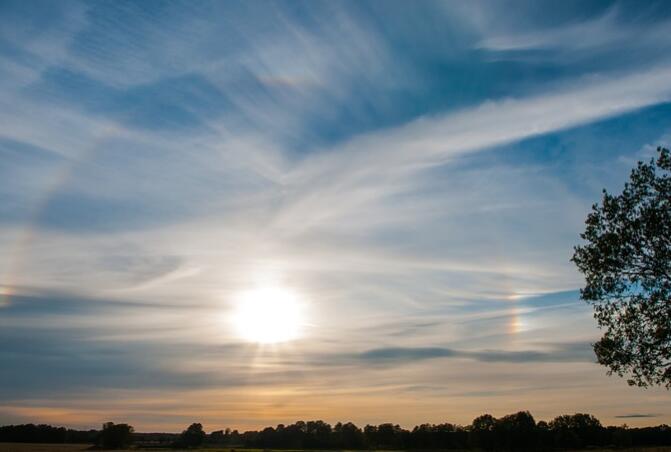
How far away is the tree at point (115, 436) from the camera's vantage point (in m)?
177

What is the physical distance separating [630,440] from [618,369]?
19047cm

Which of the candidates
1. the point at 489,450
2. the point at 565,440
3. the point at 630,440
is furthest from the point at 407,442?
the point at 630,440

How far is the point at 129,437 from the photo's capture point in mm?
186125

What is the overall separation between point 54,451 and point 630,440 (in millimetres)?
177631

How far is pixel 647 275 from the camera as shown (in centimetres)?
3416

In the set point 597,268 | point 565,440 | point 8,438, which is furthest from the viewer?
point 8,438

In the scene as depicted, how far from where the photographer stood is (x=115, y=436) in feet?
591

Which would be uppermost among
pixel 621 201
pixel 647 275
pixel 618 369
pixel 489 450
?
pixel 621 201

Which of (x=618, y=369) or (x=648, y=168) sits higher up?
(x=648, y=168)

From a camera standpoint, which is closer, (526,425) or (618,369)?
(618,369)

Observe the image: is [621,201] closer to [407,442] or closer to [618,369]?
[618,369]

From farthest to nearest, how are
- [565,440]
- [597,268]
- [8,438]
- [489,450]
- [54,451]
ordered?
[8,438]
[565,440]
[489,450]
[54,451]
[597,268]

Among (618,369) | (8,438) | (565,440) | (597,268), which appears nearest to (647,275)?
(597,268)

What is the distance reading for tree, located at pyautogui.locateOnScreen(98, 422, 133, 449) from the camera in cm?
17738
